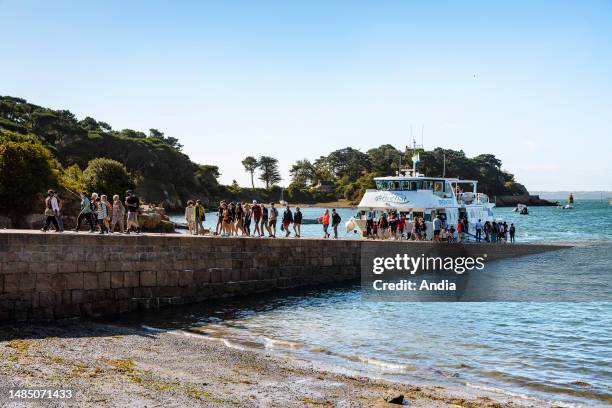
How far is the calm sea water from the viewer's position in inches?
527

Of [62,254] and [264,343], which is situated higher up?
[62,254]

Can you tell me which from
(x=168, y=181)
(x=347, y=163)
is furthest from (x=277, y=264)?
(x=347, y=163)

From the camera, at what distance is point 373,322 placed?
1939 cm

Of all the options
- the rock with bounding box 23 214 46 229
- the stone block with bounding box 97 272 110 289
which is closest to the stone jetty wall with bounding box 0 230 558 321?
the stone block with bounding box 97 272 110 289

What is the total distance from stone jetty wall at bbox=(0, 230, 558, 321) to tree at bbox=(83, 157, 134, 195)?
127 feet

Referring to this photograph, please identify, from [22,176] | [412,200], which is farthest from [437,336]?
[22,176]

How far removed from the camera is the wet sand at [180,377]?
420 inches

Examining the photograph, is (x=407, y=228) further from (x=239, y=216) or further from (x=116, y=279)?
(x=116, y=279)

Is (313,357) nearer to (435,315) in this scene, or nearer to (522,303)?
(435,315)

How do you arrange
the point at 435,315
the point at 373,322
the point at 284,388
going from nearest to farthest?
the point at 284,388
the point at 373,322
the point at 435,315

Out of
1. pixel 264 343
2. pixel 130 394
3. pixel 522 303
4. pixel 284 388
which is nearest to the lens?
pixel 130 394

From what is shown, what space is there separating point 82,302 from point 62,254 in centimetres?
151

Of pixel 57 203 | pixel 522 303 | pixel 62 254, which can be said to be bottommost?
pixel 522 303

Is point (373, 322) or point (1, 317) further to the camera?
point (373, 322)
